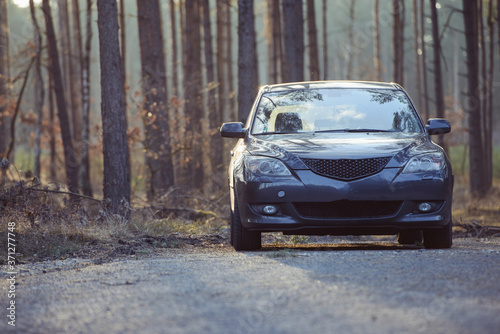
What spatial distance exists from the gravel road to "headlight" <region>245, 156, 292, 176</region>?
837 mm

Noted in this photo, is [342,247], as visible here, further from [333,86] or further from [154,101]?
[154,101]

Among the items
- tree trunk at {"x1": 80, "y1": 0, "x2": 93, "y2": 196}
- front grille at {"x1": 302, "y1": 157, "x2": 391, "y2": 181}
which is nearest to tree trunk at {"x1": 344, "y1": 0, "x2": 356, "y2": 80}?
tree trunk at {"x1": 80, "y1": 0, "x2": 93, "y2": 196}

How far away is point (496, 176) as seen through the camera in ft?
111

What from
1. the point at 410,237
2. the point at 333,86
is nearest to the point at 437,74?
the point at 410,237

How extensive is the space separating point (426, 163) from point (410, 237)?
2080 mm

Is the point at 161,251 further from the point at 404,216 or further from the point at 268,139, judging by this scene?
the point at 404,216

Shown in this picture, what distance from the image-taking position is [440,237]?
25.6ft

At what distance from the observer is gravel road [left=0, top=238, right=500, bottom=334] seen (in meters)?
3.89

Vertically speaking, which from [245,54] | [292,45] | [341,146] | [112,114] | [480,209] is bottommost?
[480,209]

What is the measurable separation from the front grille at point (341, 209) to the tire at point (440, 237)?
0.76 m

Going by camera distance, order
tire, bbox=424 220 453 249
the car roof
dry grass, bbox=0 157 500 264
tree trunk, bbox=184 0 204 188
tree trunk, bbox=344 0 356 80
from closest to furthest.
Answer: tire, bbox=424 220 453 249
dry grass, bbox=0 157 500 264
the car roof
tree trunk, bbox=184 0 204 188
tree trunk, bbox=344 0 356 80

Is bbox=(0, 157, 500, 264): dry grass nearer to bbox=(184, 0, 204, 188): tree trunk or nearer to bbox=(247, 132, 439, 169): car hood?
bbox=(247, 132, 439, 169): car hood

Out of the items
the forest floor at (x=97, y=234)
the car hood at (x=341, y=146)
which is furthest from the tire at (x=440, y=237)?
the forest floor at (x=97, y=234)

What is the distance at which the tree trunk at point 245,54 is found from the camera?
15961mm
